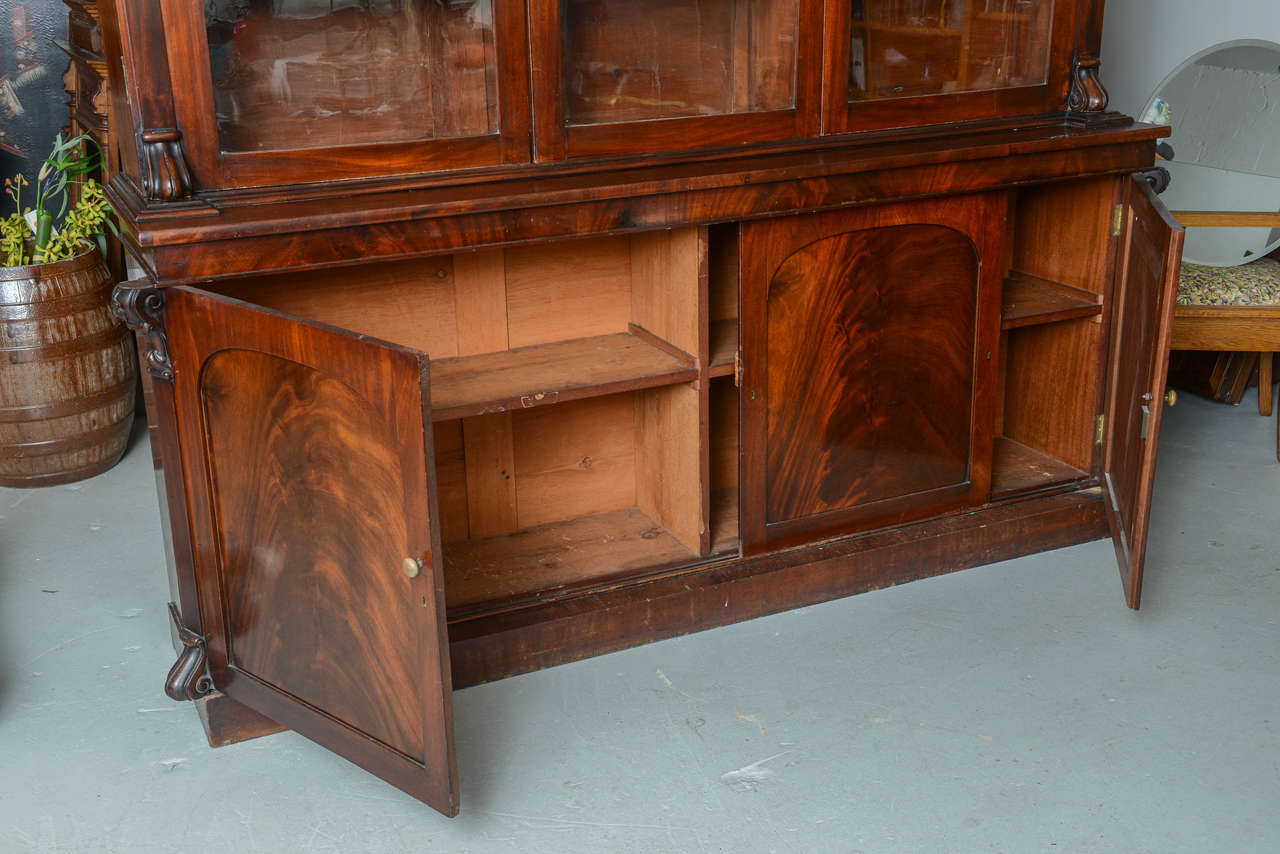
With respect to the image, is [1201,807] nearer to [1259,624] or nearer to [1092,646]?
[1092,646]

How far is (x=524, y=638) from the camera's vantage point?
Result: 8.80 feet

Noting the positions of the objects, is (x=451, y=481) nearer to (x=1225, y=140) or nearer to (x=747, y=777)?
(x=747, y=777)

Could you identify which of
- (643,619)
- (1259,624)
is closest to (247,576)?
(643,619)

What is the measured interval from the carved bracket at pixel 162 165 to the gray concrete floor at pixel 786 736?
1.05 meters

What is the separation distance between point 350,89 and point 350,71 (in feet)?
0.11

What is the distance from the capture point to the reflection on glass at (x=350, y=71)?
7.61ft

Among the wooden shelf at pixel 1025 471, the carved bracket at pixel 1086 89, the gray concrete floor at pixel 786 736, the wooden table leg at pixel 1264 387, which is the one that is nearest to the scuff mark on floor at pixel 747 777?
the gray concrete floor at pixel 786 736

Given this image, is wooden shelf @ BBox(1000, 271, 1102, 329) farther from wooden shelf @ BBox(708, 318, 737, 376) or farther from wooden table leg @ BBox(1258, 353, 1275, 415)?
wooden table leg @ BBox(1258, 353, 1275, 415)

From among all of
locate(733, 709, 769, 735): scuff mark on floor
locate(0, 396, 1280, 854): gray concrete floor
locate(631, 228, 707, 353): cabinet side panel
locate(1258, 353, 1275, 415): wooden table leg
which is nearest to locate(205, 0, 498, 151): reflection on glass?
locate(631, 228, 707, 353): cabinet side panel

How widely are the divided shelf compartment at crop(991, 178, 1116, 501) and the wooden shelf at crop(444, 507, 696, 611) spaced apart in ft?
2.94

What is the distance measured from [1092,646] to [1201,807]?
1.83 ft

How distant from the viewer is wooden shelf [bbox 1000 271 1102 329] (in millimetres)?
3094

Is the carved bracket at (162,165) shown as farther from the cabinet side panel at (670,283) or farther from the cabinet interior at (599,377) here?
the cabinet side panel at (670,283)

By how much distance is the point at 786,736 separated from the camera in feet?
8.16
